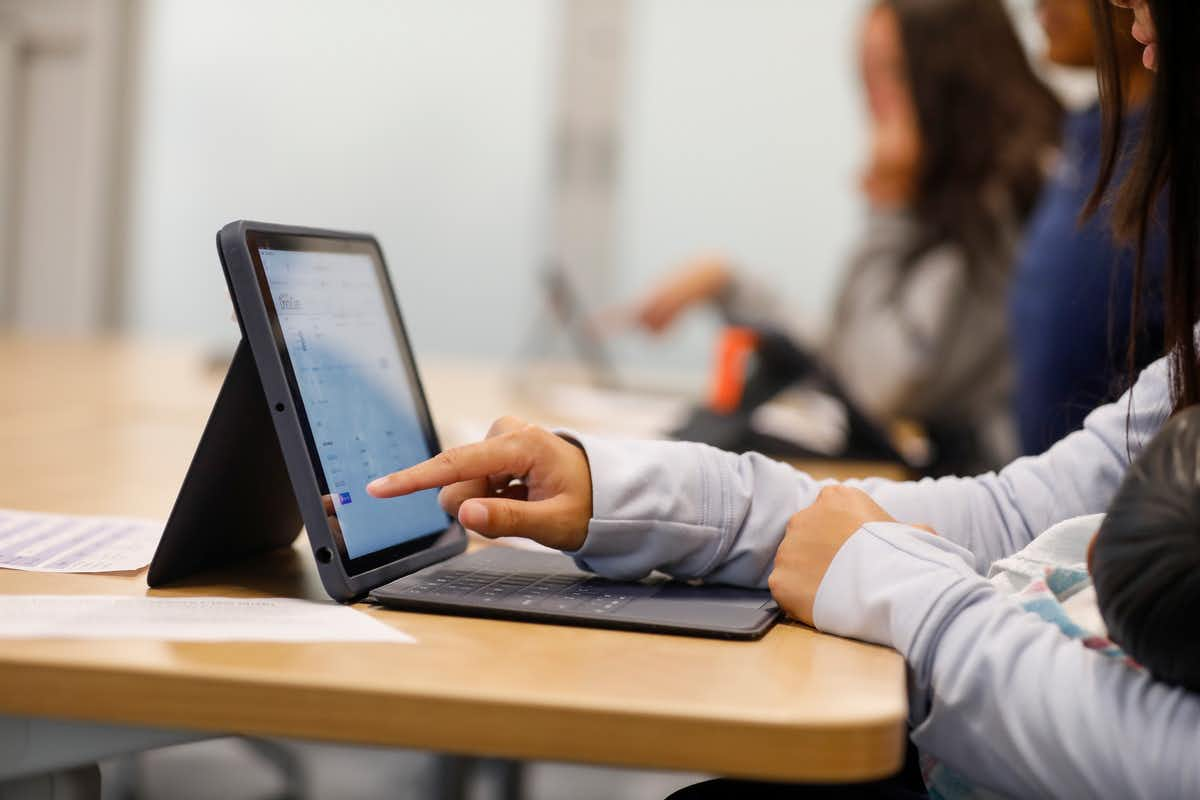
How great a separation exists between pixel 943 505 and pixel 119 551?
0.57 metres

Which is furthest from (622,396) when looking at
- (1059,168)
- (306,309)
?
(306,309)

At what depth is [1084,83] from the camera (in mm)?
3018

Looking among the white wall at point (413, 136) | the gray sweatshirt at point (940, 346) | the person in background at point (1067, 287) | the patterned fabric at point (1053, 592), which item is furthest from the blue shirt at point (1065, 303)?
the white wall at point (413, 136)

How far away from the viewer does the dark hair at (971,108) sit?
7.74 ft

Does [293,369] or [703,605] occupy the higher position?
[293,369]

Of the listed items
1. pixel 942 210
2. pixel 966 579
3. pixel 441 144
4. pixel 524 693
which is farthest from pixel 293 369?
pixel 441 144

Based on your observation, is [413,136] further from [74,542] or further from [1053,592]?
[1053,592]

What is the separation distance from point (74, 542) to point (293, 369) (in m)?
0.26

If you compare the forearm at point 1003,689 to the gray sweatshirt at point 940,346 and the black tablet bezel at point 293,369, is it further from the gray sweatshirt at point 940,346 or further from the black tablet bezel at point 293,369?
the gray sweatshirt at point 940,346

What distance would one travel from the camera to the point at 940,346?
2229 millimetres

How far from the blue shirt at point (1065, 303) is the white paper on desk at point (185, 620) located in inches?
39.2

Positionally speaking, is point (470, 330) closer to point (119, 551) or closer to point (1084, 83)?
point (1084, 83)

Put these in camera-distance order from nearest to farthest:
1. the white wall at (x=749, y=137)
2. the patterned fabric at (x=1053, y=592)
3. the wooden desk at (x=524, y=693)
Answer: the wooden desk at (x=524, y=693) → the patterned fabric at (x=1053, y=592) → the white wall at (x=749, y=137)

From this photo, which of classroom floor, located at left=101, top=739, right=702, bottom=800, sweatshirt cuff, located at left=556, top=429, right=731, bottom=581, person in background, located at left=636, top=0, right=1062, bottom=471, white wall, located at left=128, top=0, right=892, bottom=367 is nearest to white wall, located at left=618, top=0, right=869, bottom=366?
white wall, located at left=128, top=0, right=892, bottom=367
